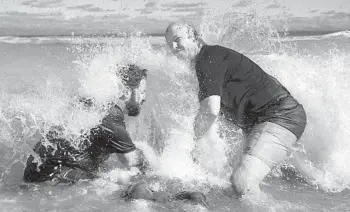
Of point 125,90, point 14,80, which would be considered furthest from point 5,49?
point 125,90

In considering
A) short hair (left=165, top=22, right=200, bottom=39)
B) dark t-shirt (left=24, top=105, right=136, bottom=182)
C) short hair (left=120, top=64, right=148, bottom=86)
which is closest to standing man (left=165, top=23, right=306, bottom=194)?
short hair (left=165, top=22, right=200, bottom=39)

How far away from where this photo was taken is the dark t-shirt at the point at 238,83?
13.3 feet

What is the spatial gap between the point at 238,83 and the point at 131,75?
0.96 meters

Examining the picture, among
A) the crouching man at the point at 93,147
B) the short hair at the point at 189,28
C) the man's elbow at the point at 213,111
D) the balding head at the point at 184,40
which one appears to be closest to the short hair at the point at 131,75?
the crouching man at the point at 93,147

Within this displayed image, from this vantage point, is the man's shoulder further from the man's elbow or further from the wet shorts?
the wet shorts

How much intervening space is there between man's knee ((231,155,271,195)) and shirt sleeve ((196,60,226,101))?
24.8 inches

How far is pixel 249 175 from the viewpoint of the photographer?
13.0ft

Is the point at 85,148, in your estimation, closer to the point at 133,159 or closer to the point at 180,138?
the point at 133,159

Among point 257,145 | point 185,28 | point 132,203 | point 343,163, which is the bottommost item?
point 343,163

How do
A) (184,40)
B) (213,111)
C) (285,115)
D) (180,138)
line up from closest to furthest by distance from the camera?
(213,111) → (285,115) → (184,40) → (180,138)

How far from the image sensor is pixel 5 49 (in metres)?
16.6

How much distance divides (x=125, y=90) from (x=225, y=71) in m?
0.93

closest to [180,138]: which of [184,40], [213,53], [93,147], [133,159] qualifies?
[133,159]

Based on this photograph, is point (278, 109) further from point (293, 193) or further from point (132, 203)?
point (132, 203)
